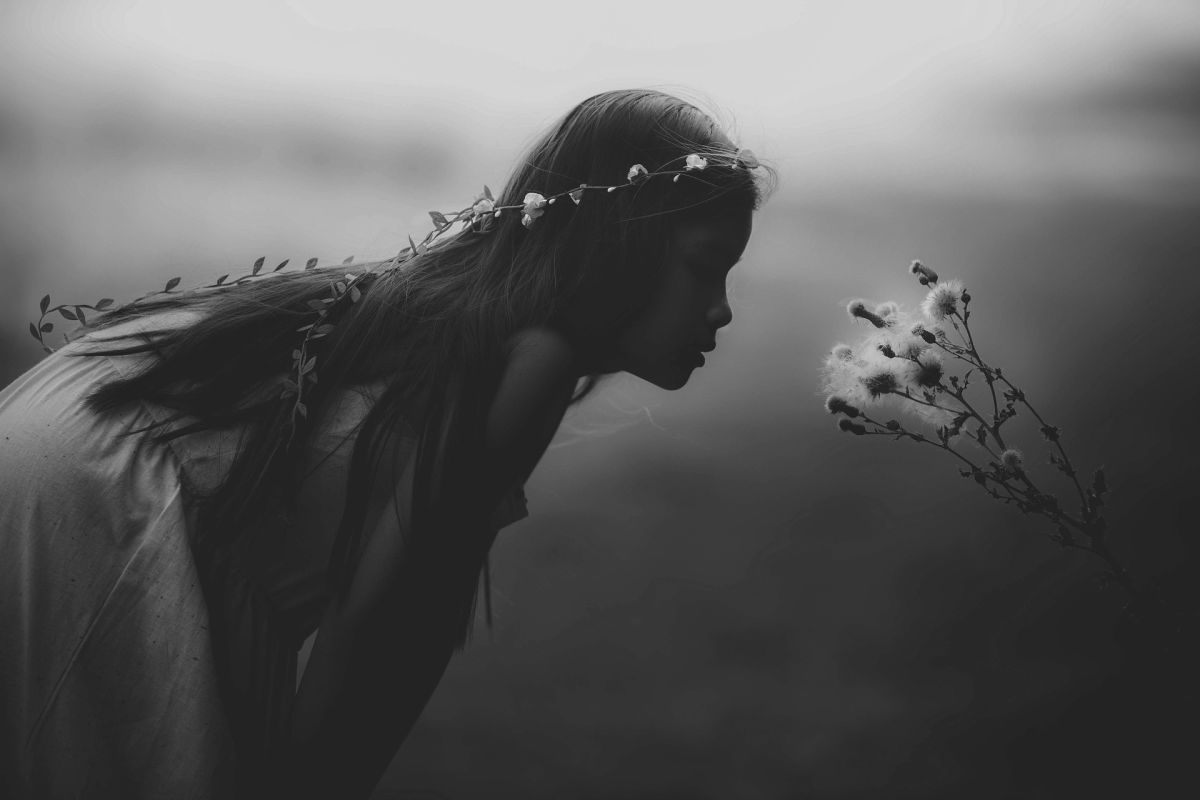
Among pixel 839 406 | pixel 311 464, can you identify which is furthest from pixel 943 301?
pixel 311 464

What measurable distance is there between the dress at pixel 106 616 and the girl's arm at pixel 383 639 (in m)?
0.06

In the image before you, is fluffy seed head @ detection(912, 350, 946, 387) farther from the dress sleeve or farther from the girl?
the dress sleeve

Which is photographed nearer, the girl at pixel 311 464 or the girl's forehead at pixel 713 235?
the girl at pixel 311 464

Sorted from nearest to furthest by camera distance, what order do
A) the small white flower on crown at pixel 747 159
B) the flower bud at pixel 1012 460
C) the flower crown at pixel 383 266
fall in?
the flower bud at pixel 1012 460, the flower crown at pixel 383 266, the small white flower on crown at pixel 747 159

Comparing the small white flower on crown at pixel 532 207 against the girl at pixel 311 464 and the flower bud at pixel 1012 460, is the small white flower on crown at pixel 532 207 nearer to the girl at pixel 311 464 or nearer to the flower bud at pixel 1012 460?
the girl at pixel 311 464

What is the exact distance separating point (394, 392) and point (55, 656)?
0.32 m

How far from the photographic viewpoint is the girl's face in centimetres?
87

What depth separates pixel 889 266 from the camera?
5.03 feet

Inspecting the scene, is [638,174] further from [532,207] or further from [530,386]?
[530,386]

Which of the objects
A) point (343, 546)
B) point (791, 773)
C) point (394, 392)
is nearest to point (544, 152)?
point (394, 392)

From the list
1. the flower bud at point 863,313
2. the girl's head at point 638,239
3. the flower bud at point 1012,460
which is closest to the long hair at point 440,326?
the girl's head at point 638,239

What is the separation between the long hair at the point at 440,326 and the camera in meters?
0.76

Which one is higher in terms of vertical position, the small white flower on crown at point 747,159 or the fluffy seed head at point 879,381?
the small white flower on crown at point 747,159

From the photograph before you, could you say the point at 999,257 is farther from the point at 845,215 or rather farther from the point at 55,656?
the point at 55,656
